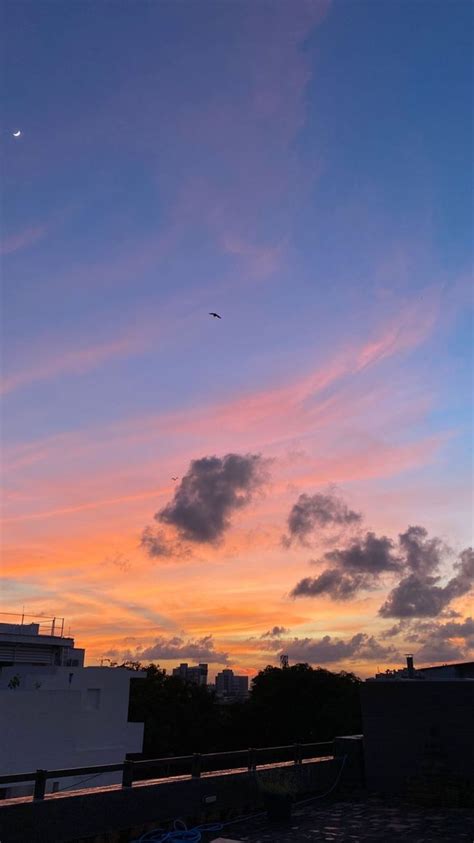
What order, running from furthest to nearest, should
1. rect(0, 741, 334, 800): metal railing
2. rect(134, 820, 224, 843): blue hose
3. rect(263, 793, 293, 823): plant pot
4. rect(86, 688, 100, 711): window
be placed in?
rect(86, 688, 100, 711): window < rect(263, 793, 293, 823): plant pot < rect(134, 820, 224, 843): blue hose < rect(0, 741, 334, 800): metal railing

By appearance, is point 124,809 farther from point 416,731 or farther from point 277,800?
point 416,731

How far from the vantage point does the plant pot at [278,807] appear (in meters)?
12.6

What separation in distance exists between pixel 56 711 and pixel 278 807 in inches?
1129

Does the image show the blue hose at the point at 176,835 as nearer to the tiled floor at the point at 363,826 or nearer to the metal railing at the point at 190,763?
the tiled floor at the point at 363,826

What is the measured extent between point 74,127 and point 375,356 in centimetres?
1263

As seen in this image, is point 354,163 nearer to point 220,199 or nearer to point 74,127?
point 220,199

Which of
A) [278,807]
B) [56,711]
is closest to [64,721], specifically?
[56,711]

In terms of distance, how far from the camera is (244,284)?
71.1ft

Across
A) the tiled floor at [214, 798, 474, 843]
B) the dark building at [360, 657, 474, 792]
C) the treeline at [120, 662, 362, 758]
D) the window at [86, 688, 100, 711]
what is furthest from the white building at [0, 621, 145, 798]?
the tiled floor at [214, 798, 474, 843]

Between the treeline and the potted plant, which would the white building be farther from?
the potted plant

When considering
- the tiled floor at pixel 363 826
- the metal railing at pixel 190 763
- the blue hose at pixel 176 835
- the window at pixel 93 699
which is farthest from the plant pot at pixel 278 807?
the window at pixel 93 699

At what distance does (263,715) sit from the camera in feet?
219

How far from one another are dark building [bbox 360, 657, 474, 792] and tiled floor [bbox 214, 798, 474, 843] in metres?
1.69

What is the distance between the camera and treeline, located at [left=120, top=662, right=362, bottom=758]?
63844 mm
